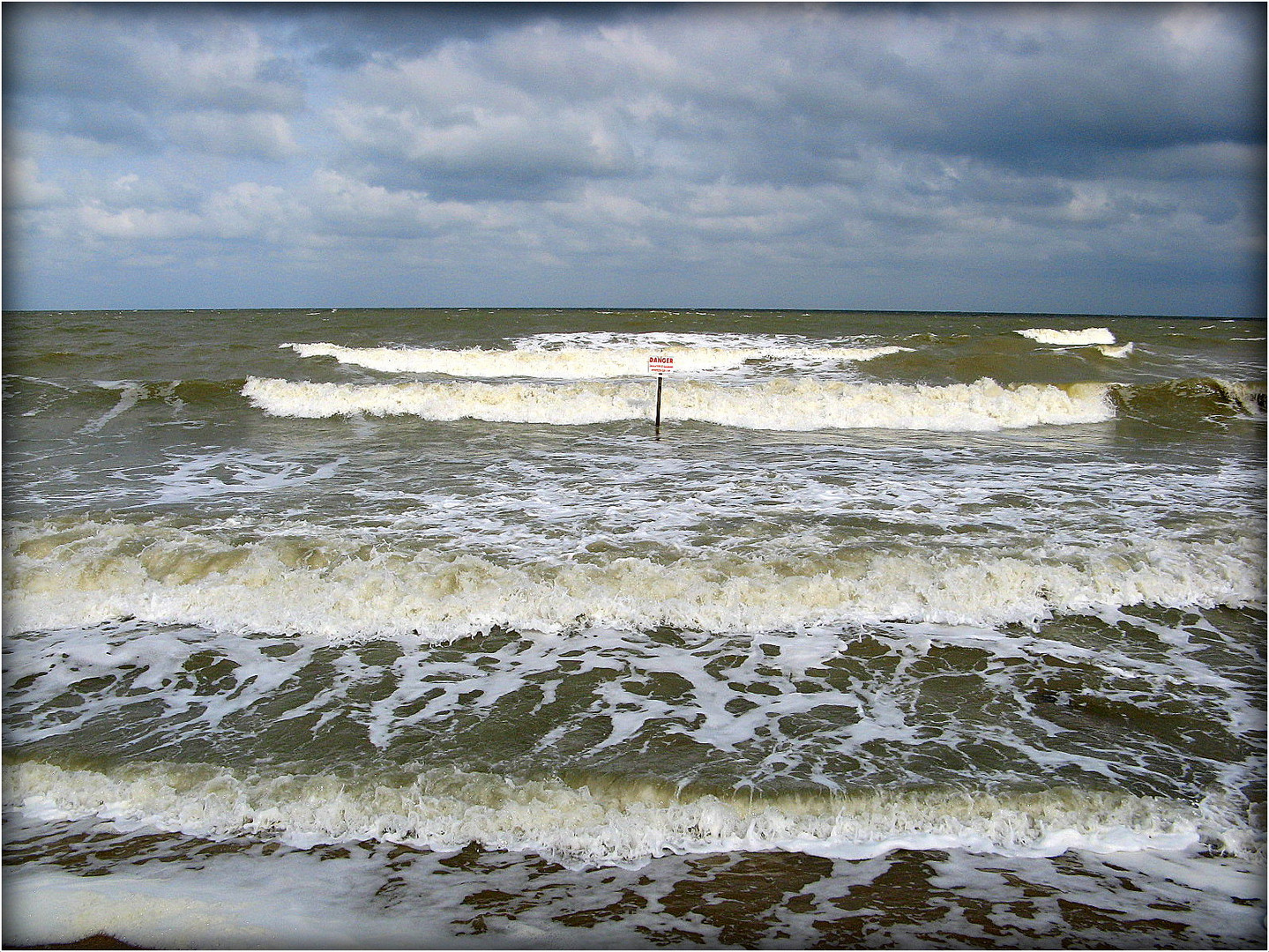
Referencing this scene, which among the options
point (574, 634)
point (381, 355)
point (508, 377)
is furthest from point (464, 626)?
point (381, 355)

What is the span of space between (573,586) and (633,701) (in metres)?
1.66

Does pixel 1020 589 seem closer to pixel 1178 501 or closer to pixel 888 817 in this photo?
pixel 888 817

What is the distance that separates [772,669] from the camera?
5.25 m

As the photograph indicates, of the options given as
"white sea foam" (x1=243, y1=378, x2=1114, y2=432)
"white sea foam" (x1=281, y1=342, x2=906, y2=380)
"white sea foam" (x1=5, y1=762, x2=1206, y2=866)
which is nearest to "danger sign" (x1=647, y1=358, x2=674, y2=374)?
"white sea foam" (x1=243, y1=378, x2=1114, y2=432)

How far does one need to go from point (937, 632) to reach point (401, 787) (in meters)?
4.03

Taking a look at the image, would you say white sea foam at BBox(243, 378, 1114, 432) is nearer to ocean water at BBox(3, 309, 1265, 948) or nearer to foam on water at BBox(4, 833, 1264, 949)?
ocean water at BBox(3, 309, 1265, 948)

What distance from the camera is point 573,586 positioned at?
631 cm

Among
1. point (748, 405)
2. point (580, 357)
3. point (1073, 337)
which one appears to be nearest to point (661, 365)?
point (748, 405)

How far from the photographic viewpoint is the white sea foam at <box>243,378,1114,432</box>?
50.4 feet

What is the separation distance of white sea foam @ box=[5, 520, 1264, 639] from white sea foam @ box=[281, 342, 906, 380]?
15.1 metres

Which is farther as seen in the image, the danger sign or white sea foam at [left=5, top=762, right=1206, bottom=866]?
the danger sign

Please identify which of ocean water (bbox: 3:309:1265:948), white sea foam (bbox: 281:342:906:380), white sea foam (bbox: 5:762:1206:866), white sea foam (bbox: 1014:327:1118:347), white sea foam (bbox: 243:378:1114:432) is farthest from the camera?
white sea foam (bbox: 1014:327:1118:347)

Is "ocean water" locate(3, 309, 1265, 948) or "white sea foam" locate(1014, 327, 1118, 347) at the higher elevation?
"white sea foam" locate(1014, 327, 1118, 347)

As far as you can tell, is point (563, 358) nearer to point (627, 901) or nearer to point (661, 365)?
point (661, 365)
